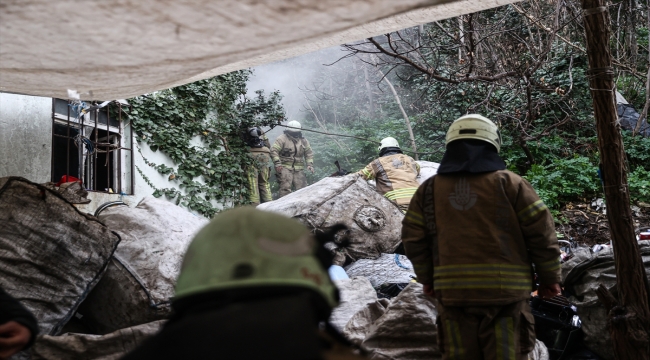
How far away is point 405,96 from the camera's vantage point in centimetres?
1588

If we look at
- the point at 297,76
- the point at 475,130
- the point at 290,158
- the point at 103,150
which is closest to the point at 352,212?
the point at 475,130

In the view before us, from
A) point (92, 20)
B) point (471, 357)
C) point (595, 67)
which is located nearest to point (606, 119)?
point (595, 67)

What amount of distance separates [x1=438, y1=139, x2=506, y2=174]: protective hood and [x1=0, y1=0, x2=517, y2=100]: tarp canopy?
68cm

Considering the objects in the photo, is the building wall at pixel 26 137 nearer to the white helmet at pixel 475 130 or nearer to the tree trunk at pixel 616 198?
the white helmet at pixel 475 130

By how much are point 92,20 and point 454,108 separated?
10.5m

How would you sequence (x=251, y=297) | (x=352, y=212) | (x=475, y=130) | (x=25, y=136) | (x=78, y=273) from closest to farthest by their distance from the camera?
(x=251, y=297)
(x=475, y=130)
(x=78, y=273)
(x=25, y=136)
(x=352, y=212)

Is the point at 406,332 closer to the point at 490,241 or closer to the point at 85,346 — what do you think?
the point at 490,241

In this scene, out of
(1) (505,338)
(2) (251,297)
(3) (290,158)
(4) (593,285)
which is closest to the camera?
(2) (251,297)

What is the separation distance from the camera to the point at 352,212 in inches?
223

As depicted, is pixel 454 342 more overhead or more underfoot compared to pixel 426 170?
more underfoot

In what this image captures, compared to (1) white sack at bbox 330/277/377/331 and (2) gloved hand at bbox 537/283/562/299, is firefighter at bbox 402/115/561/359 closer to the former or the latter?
(2) gloved hand at bbox 537/283/562/299

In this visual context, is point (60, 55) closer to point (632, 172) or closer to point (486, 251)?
point (486, 251)

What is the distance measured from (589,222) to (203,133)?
6.04 metres

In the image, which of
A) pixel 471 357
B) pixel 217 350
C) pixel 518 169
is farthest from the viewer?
pixel 518 169
